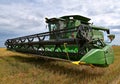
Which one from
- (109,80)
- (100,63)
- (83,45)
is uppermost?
(83,45)

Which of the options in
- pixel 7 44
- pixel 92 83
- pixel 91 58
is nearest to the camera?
pixel 92 83

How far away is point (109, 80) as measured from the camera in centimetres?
607

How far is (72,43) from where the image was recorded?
728 centimetres

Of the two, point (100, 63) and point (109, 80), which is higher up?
point (100, 63)

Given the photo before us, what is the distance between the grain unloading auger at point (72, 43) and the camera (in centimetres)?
618

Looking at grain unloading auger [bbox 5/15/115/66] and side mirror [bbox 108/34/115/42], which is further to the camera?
side mirror [bbox 108/34/115/42]

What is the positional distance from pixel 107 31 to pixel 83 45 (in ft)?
14.4

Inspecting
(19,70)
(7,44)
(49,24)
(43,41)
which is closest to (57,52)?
(43,41)

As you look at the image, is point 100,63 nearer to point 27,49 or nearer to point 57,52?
point 57,52

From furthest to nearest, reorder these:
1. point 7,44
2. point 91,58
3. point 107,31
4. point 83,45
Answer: point 7,44, point 107,31, point 83,45, point 91,58

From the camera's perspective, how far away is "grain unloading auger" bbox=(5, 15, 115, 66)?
20.3 ft

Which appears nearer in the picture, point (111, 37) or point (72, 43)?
point (72, 43)

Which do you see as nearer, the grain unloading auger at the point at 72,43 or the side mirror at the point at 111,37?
the grain unloading auger at the point at 72,43

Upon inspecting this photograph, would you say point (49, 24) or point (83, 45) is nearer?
point (83, 45)
